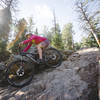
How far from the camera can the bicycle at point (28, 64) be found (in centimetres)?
285

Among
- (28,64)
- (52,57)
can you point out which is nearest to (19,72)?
(28,64)

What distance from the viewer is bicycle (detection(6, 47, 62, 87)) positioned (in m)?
2.85

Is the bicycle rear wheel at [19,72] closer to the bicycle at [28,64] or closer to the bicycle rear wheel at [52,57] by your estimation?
the bicycle at [28,64]

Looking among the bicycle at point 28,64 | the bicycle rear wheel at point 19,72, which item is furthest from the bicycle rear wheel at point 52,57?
the bicycle rear wheel at point 19,72

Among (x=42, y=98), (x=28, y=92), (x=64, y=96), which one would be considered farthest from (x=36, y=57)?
(x=64, y=96)

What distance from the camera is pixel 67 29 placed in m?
30.2

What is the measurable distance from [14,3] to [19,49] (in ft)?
38.0

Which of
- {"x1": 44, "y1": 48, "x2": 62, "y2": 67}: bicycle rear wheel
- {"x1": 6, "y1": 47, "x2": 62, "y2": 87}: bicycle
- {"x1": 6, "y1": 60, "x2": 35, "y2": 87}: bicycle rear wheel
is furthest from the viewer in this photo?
{"x1": 44, "y1": 48, "x2": 62, "y2": 67}: bicycle rear wheel

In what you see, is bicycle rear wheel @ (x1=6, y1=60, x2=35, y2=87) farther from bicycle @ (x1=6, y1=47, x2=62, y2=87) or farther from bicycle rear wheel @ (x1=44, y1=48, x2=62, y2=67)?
bicycle rear wheel @ (x1=44, y1=48, x2=62, y2=67)

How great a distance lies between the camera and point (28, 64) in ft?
9.98

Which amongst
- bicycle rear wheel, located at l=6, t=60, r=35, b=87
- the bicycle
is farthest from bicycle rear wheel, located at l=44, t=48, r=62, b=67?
bicycle rear wheel, located at l=6, t=60, r=35, b=87

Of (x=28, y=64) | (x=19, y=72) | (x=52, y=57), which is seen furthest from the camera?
(x=52, y=57)

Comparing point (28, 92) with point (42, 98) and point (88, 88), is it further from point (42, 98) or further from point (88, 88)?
point (88, 88)

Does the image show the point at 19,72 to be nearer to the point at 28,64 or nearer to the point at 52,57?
the point at 28,64
